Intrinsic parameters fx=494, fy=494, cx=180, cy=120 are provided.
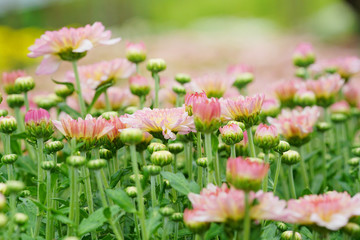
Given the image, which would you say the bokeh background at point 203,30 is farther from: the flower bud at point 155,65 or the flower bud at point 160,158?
the flower bud at point 160,158

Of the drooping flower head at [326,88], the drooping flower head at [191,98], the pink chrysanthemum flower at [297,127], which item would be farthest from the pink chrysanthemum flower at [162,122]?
the drooping flower head at [326,88]

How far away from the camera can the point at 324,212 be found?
34.8 inches

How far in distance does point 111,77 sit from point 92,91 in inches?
7.1

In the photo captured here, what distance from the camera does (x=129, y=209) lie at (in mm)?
987

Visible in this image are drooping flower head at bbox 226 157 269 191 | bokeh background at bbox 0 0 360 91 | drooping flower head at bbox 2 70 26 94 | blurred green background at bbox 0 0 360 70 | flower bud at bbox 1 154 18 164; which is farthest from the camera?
blurred green background at bbox 0 0 360 70

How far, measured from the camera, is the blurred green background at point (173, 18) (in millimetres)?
7953

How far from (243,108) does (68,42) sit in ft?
1.96

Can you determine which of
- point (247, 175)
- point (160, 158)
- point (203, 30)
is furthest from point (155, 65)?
point (203, 30)

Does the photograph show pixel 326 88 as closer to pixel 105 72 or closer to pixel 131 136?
pixel 105 72

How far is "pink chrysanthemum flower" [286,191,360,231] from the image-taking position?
2.87 ft

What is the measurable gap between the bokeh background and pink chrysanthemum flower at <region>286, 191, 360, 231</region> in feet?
4.82

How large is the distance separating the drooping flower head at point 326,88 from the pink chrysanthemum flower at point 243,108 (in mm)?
671

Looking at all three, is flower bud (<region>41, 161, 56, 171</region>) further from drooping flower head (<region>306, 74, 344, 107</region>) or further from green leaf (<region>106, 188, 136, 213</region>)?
drooping flower head (<region>306, 74, 344, 107</region>)

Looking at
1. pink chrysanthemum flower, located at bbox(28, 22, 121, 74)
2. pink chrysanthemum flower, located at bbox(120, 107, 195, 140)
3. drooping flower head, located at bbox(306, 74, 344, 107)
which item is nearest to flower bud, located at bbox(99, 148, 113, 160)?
pink chrysanthemum flower, located at bbox(120, 107, 195, 140)
